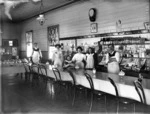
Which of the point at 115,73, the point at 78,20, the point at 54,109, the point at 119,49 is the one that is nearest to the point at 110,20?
the point at 119,49

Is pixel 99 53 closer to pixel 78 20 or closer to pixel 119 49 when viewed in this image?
pixel 119 49

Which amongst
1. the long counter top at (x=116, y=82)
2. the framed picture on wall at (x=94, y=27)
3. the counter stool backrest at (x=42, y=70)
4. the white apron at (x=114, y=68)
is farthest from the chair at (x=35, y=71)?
the framed picture on wall at (x=94, y=27)

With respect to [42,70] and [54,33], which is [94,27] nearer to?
[54,33]

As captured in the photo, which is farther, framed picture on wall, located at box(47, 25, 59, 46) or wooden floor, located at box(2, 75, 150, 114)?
framed picture on wall, located at box(47, 25, 59, 46)

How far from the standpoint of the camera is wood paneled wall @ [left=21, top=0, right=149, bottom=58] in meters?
5.35

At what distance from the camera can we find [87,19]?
7637 millimetres

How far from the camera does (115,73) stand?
14.2 ft

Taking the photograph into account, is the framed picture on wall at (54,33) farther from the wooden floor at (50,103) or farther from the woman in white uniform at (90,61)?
the wooden floor at (50,103)

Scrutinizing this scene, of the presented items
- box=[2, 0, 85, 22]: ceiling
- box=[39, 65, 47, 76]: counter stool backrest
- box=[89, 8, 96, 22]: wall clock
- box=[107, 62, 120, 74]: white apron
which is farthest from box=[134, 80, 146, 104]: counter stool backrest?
box=[89, 8, 96, 22]: wall clock

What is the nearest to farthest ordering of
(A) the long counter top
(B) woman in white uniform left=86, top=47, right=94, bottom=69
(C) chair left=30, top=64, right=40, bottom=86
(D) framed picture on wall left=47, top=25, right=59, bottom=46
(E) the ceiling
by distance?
(E) the ceiling, (A) the long counter top, (C) chair left=30, top=64, right=40, bottom=86, (B) woman in white uniform left=86, top=47, right=94, bottom=69, (D) framed picture on wall left=47, top=25, right=59, bottom=46

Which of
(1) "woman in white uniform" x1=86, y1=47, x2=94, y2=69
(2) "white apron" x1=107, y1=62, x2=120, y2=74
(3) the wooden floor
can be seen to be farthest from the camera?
(1) "woman in white uniform" x1=86, y1=47, x2=94, y2=69

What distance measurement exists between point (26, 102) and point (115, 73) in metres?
2.18

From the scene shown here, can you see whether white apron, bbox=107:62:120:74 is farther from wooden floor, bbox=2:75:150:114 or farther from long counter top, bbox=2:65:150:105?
wooden floor, bbox=2:75:150:114

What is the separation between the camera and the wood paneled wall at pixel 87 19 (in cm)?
535
